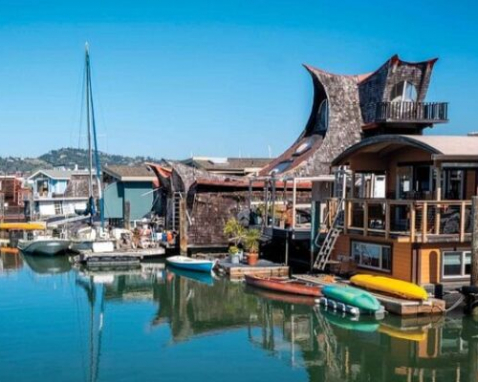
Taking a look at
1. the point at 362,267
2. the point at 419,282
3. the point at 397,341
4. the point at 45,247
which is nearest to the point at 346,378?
the point at 397,341

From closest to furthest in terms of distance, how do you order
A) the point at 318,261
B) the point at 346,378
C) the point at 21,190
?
the point at 346,378 < the point at 318,261 < the point at 21,190

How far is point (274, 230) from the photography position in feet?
108

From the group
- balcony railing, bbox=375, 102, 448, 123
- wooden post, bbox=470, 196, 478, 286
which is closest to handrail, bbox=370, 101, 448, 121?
balcony railing, bbox=375, 102, 448, 123

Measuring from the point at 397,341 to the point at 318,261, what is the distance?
7.99 meters

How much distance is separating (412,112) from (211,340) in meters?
18.1

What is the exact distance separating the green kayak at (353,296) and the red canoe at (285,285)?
101 cm

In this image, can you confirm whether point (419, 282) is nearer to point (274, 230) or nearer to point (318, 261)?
point (318, 261)

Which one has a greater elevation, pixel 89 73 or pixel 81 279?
pixel 89 73

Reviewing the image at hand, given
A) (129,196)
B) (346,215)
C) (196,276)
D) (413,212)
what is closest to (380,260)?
(346,215)

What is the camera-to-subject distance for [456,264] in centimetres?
2395

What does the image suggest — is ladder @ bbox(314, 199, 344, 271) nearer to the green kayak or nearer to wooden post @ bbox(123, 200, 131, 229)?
the green kayak

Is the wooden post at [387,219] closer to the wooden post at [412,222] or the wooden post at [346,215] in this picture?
the wooden post at [412,222]

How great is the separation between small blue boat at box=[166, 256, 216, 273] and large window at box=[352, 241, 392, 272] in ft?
28.4

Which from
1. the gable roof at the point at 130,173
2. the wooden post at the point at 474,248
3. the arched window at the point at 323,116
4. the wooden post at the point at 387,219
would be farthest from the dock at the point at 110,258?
the wooden post at the point at 474,248
